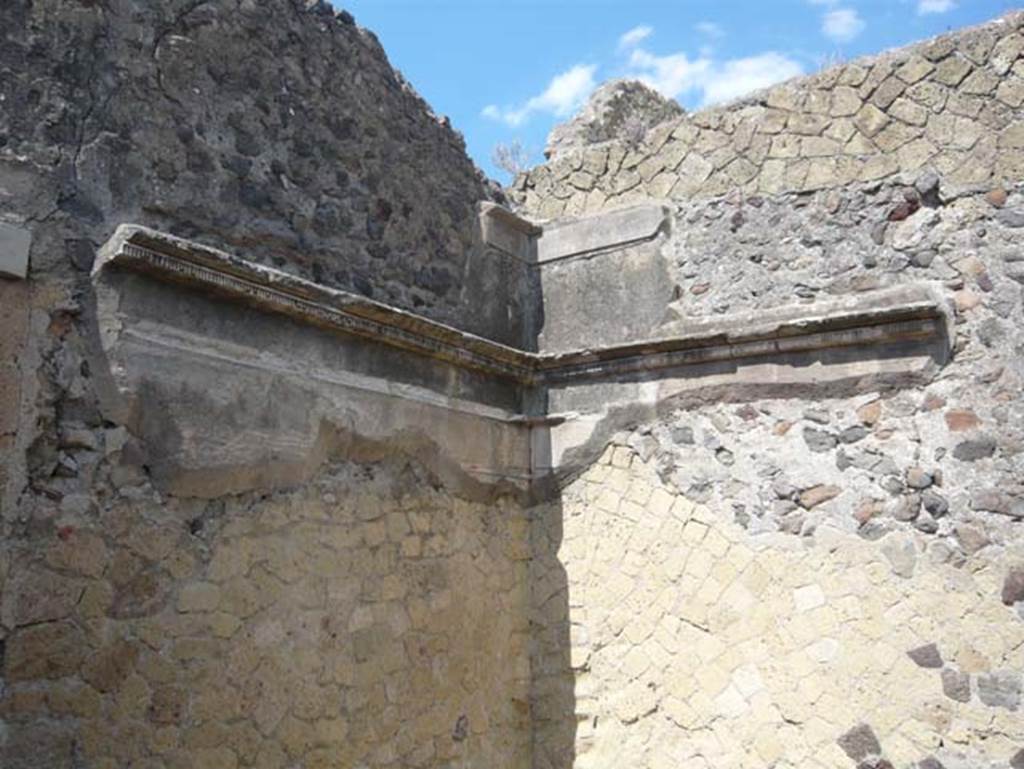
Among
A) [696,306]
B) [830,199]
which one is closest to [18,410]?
[696,306]

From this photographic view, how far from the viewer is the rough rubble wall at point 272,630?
289cm

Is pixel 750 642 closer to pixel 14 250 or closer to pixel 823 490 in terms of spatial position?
pixel 823 490

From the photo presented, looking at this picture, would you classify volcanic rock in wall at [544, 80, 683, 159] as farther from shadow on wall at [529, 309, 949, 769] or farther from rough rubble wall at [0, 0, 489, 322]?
shadow on wall at [529, 309, 949, 769]

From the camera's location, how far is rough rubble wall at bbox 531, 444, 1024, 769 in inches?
149

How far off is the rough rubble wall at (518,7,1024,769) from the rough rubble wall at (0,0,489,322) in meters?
1.15

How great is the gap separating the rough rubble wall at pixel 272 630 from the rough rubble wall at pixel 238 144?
31.9 inches

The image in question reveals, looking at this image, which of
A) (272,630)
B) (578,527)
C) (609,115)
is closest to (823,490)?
(578,527)

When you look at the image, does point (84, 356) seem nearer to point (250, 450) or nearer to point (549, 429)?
point (250, 450)

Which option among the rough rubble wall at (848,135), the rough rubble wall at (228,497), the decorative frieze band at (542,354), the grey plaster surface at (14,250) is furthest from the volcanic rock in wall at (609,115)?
the grey plaster surface at (14,250)

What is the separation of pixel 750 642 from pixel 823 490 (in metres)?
0.71

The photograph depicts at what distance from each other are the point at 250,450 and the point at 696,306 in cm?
226

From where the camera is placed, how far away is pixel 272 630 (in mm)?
3539

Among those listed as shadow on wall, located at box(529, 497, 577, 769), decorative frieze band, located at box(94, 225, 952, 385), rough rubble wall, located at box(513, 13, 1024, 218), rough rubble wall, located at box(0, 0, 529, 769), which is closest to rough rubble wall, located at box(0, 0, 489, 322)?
rough rubble wall, located at box(0, 0, 529, 769)

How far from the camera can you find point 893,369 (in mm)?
4137
